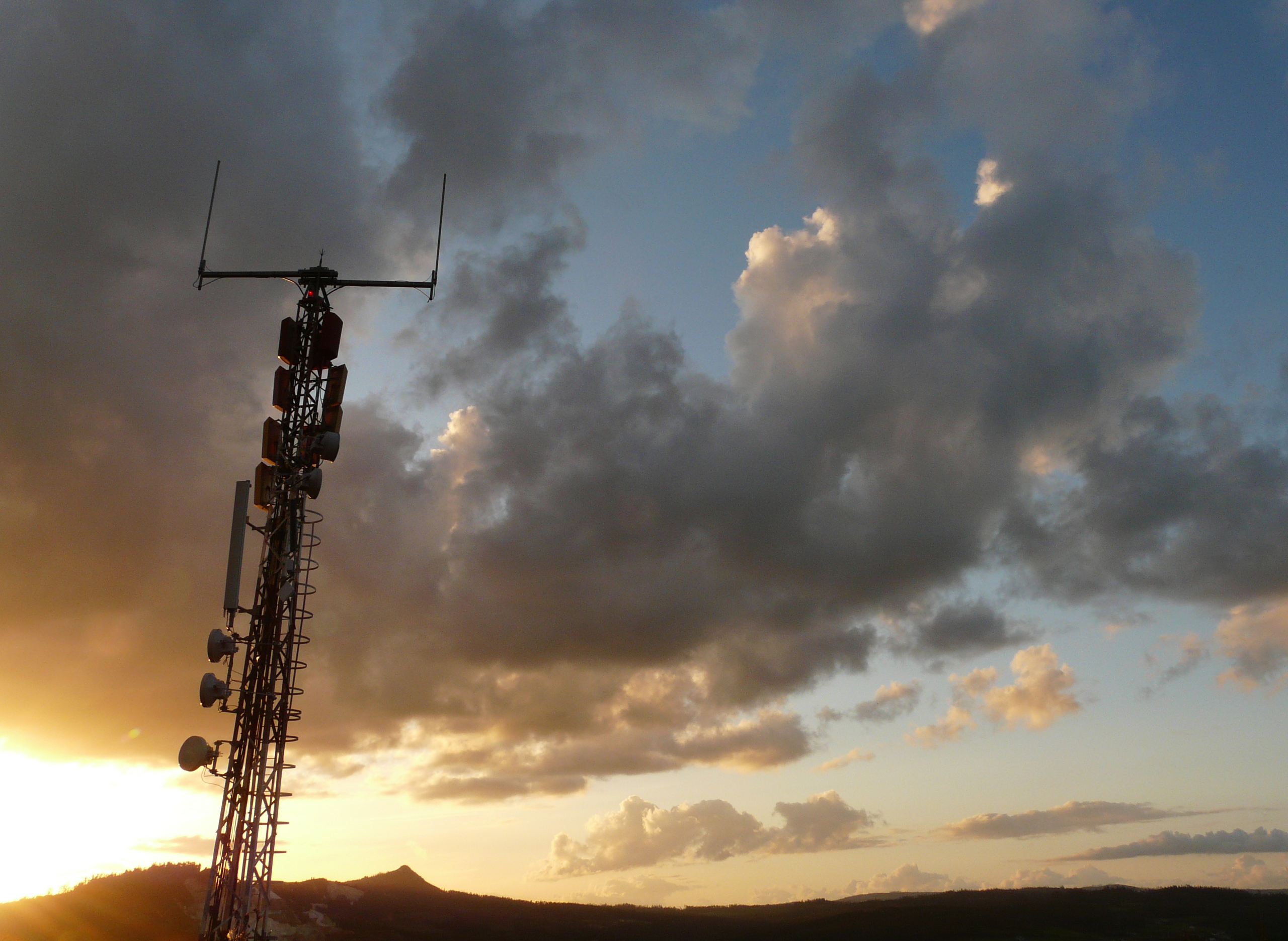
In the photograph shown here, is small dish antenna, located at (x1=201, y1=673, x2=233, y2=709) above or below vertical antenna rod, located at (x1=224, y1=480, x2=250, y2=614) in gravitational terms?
below

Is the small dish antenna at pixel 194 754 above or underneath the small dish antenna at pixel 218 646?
underneath

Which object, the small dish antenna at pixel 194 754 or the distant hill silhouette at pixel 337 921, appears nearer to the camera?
the small dish antenna at pixel 194 754

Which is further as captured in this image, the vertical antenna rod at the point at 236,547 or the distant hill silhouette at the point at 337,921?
the distant hill silhouette at the point at 337,921

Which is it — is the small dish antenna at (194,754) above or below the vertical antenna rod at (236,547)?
below

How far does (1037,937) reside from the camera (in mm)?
191875

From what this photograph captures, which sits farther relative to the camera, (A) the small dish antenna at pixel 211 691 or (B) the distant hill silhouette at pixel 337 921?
(B) the distant hill silhouette at pixel 337 921

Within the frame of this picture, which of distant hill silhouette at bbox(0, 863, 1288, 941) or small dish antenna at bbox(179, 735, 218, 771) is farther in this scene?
distant hill silhouette at bbox(0, 863, 1288, 941)

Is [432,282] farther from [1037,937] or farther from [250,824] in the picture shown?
[1037,937]

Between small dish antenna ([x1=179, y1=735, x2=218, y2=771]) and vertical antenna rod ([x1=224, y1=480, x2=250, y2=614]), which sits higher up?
vertical antenna rod ([x1=224, y1=480, x2=250, y2=614])

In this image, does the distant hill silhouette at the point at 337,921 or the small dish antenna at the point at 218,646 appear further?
the distant hill silhouette at the point at 337,921

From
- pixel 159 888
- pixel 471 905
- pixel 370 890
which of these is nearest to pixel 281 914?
pixel 159 888

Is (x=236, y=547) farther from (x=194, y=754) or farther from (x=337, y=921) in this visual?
(x=337, y=921)

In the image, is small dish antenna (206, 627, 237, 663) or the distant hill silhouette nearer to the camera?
small dish antenna (206, 627, 237, 663)

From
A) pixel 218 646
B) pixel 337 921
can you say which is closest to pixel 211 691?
pixel 218 646
